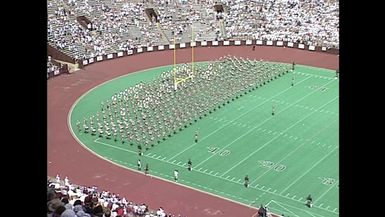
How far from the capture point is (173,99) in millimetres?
36969

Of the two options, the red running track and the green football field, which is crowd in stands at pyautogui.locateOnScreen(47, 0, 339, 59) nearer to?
the red running track

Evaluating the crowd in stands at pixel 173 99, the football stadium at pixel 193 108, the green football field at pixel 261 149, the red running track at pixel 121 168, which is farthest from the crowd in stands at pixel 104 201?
the crowd in stands at pixel 173 99

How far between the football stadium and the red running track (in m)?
0.07

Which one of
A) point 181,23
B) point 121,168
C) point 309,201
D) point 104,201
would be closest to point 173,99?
point 121,168

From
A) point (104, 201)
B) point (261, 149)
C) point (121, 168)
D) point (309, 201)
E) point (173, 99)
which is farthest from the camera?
point (173, 99)

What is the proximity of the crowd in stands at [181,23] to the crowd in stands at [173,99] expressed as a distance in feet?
19.8

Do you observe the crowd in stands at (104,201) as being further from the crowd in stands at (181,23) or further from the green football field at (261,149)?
the crowd in stands at (181,23)

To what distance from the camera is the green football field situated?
2694 cm

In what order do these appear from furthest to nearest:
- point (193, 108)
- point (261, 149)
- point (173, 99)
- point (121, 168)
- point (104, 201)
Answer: point (173, 99), point (193, 108), point (261, 149), point (121, 168), point (104, 201)

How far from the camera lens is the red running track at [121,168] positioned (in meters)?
25.9

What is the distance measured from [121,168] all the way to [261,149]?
6.60 meters

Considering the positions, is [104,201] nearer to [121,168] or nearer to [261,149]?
[121,168]
